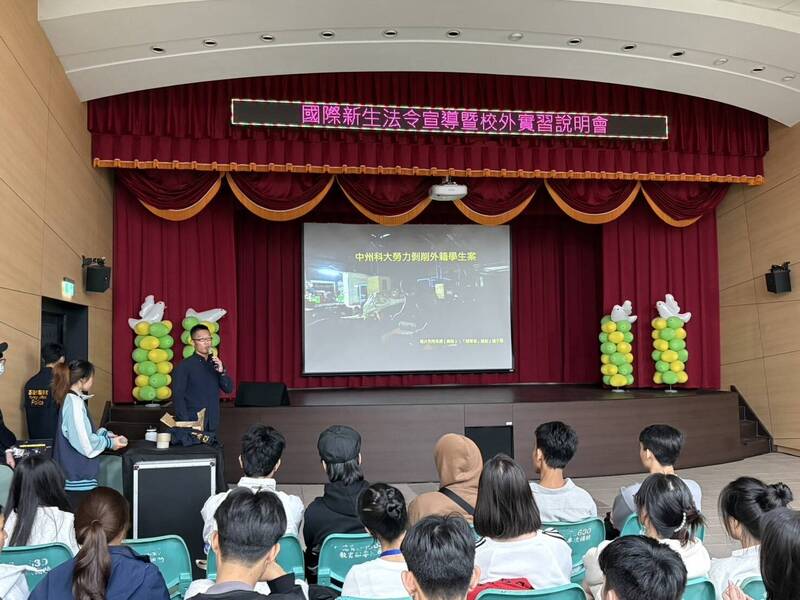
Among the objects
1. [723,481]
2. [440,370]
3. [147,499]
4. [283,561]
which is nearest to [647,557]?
[283,561]

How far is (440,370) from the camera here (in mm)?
8898

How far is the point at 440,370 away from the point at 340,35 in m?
4.58

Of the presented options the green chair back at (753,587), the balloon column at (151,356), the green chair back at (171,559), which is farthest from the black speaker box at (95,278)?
the green chair back at (753,587)

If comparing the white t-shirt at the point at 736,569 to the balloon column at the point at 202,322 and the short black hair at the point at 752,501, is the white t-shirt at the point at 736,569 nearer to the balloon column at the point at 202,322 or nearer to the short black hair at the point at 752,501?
the short black hair at the point at 752,501

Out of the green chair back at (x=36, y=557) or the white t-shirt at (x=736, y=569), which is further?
the green chair back at (x=36, y=557)

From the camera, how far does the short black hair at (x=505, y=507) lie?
6.61 feet

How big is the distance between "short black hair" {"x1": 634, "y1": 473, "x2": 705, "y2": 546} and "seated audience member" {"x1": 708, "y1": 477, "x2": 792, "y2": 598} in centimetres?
10

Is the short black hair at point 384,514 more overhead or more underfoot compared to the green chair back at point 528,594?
more overhead

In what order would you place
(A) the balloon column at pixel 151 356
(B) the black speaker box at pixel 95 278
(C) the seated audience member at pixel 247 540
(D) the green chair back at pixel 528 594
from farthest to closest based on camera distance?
(A) the balloon column at pixel 151 356 → (B) the black speaker box at pixel 95 278 → (D) the green chair back at pixel 528 594 → (C) the seated audience member at pixel 247 540

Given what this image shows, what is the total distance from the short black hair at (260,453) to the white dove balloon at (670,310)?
610cm

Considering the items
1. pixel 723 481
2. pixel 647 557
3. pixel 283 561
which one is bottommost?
pixel 723 481

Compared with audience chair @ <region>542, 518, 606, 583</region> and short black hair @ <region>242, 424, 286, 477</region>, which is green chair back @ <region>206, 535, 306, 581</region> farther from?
audience chair @ <region>542, 518, 606, 583</region>

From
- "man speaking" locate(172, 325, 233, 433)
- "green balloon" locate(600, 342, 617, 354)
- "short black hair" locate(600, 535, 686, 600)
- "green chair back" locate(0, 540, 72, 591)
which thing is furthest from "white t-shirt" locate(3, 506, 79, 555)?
"green balloon" locate(600, 342, 617, 354)

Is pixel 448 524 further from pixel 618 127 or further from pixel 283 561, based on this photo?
pixel 618 127
